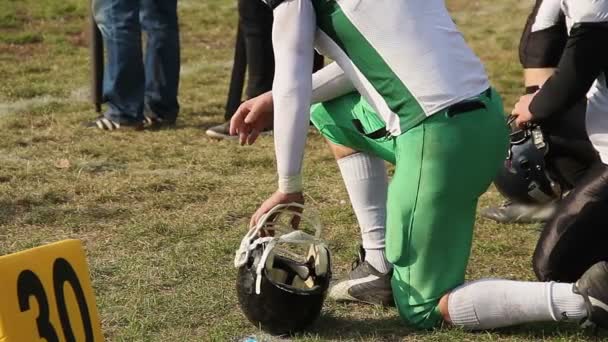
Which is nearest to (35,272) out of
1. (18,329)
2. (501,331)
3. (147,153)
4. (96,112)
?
(18,329)

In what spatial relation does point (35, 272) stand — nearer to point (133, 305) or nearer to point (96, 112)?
point (133, 305)

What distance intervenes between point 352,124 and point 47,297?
1.18m

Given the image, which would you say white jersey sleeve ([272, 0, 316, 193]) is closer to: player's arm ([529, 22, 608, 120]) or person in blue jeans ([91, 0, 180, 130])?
player's arm ([529, 22, 608, 120])

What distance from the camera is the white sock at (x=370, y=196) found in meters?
3.39

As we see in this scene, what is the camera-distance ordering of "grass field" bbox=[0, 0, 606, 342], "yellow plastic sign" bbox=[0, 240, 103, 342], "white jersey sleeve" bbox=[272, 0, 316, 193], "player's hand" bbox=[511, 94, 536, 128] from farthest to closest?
"player's hand" bbox=[511, 94, 536, 128] < "grass field" bbox=[0, 0, 606, 342] < "white jersey sleeve" bbox=[272, 0, 316, 193] < "yellow plastic sign" bbox=[0, 240, 103, 342]

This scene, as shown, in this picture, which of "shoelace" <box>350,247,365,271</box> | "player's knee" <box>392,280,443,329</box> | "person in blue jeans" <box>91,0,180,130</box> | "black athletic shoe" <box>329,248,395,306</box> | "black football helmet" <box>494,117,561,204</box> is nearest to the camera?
"player's knee" <box>392,280,443,329</box>

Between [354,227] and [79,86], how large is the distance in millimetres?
3685

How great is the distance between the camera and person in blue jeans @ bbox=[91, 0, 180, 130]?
19.8ft

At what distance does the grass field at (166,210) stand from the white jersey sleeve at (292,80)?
1.84 feet

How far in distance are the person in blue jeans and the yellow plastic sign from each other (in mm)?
3485

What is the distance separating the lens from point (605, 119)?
3.46 metres

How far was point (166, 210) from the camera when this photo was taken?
177 inches

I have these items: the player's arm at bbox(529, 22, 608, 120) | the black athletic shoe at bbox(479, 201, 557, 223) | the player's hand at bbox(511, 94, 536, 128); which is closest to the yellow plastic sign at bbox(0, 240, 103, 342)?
the player's arm at bbox(529, 22, 608, 120)

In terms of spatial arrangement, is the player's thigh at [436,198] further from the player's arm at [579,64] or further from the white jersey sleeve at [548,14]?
the white jersey sleeve at [548,14]
